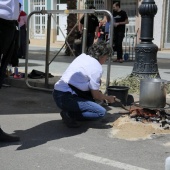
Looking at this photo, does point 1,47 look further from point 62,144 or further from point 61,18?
point 61,18

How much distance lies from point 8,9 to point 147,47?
406cm

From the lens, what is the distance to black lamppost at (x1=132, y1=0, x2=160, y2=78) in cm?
752

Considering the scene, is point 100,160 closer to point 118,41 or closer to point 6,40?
point 6,40

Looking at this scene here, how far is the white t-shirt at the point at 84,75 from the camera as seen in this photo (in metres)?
4.78

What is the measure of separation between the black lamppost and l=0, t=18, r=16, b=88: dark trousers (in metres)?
3.85

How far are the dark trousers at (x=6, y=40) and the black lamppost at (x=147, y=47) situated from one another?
3846 millimetres

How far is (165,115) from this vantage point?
208 inches

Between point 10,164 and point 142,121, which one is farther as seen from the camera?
point 142,121

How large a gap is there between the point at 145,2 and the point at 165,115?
310cm

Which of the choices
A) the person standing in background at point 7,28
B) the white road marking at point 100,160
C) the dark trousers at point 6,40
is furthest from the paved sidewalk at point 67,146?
the dark trousers at point 6,40

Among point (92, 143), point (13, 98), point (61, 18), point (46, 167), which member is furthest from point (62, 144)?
point (61, 18)

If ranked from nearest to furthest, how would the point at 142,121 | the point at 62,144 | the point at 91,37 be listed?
1. the point at 62,144
2. the point at 142,121
3. the point at 91,37

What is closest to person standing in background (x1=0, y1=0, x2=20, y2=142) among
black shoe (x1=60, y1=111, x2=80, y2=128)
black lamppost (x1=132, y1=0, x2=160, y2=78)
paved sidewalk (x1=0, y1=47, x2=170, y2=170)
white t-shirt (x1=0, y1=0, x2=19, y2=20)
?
white t-shirt (x1=0, y1=0, x2=19, y2=20)

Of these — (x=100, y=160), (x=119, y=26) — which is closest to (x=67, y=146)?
(x=100, y=160)
